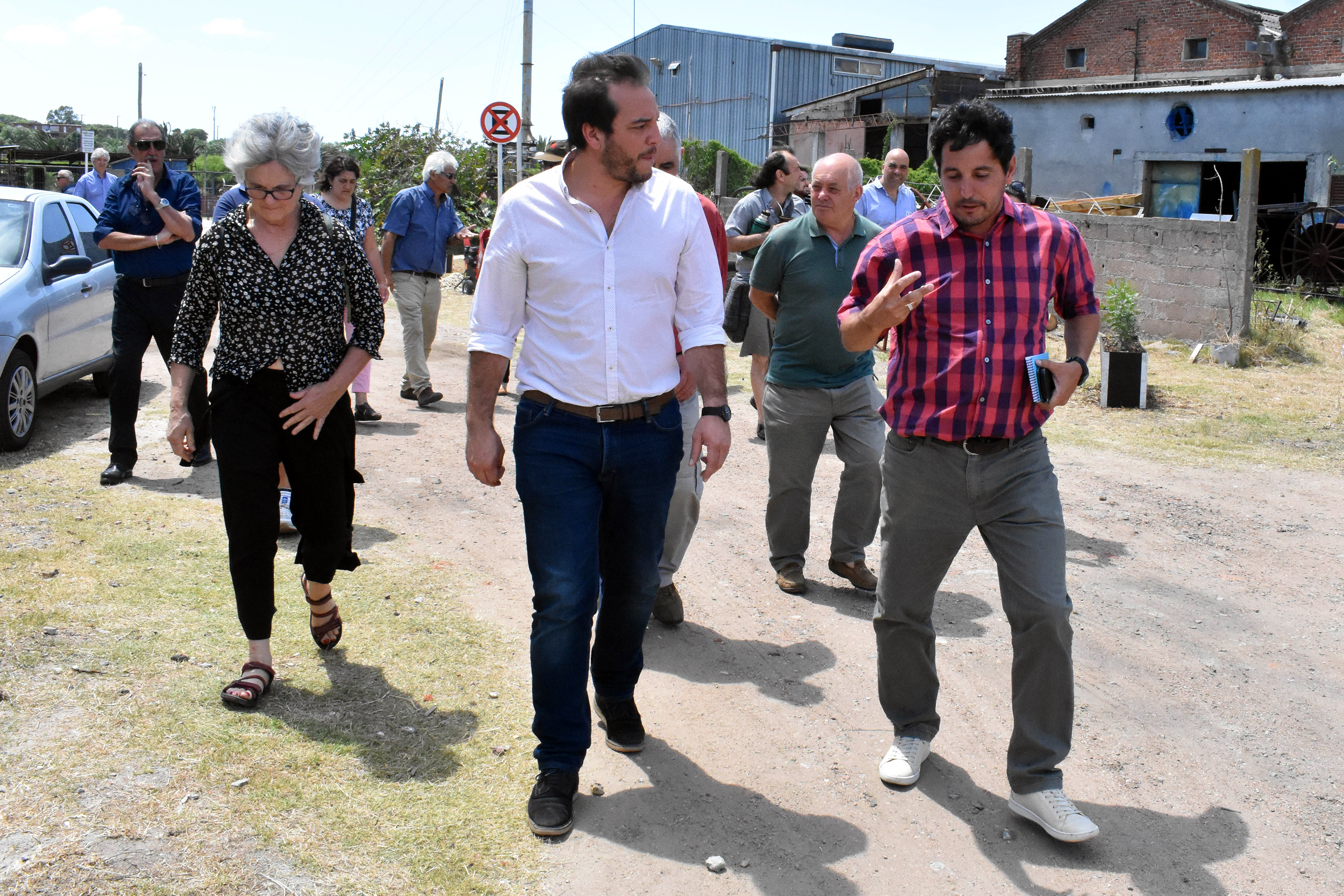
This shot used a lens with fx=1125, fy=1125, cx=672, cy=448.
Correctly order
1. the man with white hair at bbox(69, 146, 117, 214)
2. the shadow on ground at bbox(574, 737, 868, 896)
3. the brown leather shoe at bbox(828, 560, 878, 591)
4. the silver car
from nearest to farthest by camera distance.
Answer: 1. the shadow on ground at bbox(574, 737, 868, 896)
2. the brown leather shoe at bbox(828, 560, 878, 591)
3. the silver car
4. the man with white hair at bbox(69, 146, 117, 214)

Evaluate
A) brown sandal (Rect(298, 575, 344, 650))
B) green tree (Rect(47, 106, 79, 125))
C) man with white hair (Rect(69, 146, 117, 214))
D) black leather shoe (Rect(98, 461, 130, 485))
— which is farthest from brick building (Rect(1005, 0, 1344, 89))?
green tree (Rect(47, 106, 79, 125))

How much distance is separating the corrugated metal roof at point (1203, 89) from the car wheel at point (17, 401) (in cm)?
2340

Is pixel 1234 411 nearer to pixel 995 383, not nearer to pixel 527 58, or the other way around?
pixel 995 383

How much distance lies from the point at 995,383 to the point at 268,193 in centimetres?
243

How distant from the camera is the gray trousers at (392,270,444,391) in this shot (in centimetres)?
973

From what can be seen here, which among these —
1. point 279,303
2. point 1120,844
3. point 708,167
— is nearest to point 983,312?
point 1120,844

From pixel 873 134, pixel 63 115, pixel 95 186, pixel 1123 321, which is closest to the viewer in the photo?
pixel 1123 321

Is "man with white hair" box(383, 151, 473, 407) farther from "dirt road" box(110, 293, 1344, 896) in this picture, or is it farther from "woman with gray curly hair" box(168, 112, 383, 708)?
"woman with gray curly hair" box(168, 112, 383, 708)

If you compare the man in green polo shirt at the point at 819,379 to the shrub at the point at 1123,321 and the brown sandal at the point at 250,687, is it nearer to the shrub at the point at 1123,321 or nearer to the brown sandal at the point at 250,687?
the brown sandal at the point at 250,687

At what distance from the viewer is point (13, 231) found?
821 cm

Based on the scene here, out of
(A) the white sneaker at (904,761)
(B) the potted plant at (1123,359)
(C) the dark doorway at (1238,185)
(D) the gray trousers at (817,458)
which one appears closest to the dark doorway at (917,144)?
(C) the dark doorway at (1238,185)

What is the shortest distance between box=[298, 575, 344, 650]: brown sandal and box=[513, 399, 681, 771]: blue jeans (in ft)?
4.40

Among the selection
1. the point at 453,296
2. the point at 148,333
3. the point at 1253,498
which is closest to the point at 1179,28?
the point at 453,296

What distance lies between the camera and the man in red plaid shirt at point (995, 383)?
3264 mm
